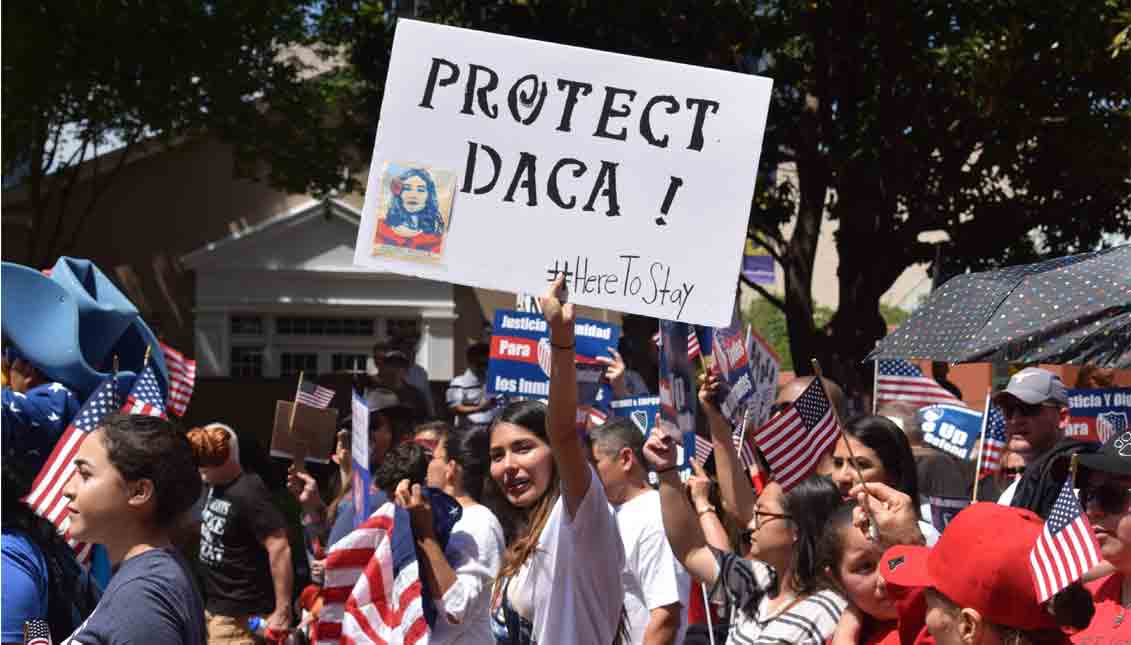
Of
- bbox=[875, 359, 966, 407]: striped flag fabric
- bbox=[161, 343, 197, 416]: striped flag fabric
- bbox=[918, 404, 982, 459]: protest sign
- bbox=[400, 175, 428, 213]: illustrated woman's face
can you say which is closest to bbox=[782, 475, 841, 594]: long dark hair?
bbox=[400, 175, 428, 213]: illustrated woman's face

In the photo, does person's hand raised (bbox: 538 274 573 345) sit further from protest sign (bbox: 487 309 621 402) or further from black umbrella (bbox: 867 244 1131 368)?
protest sign (bbox: 487 309 621 402)

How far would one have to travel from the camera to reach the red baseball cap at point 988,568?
3.50m

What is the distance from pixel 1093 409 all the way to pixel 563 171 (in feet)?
13.6

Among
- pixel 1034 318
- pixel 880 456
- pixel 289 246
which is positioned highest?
pixel 1034 318

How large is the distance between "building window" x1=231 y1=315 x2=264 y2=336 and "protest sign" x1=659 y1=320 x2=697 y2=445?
22218mm

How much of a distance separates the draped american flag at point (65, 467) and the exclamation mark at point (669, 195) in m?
1.74

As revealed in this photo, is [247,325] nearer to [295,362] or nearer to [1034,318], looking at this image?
[295,362]

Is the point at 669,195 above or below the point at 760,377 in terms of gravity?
above

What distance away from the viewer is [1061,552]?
11.7ft

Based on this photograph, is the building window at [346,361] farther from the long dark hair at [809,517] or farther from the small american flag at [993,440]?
the long dark hair at [809,517]

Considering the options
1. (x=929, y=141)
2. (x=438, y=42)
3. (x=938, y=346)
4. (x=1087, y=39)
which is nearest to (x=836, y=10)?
(x=929, y=141)

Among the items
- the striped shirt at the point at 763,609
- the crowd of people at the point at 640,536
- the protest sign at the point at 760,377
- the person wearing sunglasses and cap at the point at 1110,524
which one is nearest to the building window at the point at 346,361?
the protest sign at the point at 760,377

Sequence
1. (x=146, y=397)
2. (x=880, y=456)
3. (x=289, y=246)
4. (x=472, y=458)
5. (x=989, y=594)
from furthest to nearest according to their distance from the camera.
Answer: (x=289, y=246), (x=146, y=397), (x=472, y=458), (x=880, y=456), (x=989, y=594)

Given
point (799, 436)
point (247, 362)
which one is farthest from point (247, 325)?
point (799, 436)
